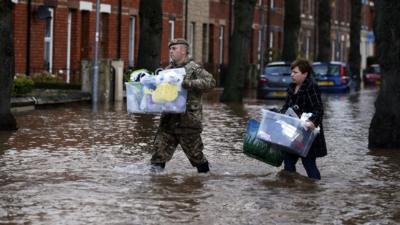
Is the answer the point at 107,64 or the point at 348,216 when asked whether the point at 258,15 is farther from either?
the point at 348,216

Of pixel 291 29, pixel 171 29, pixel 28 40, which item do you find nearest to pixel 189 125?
pixel 28 40

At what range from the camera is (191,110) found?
13805mm

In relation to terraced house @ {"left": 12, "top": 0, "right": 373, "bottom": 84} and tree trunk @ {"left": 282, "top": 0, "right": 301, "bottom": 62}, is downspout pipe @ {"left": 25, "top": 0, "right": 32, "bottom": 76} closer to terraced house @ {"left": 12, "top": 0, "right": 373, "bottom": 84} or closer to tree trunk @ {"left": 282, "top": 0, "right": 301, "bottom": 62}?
terraced house @ {"left": 12, "top": 0, "right": 373, "bottom": 84}

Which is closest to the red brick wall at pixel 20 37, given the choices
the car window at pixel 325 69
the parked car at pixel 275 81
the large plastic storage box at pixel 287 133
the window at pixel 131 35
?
the parked car at pixel 275 81

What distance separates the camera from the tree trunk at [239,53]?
37.1 metres

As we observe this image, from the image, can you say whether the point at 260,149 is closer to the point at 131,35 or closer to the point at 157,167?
the point at 157,167

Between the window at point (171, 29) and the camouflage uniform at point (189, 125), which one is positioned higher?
the window at point (171, 29)

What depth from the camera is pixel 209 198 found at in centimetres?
1204

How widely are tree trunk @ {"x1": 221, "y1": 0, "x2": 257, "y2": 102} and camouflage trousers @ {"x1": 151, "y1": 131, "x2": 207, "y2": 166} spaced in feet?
75.5

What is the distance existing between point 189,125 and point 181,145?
1.05 ft

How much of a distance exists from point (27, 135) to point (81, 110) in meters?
9.15

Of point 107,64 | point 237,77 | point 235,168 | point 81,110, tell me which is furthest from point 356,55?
point 235,168

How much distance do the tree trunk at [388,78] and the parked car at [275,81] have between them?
2196 cm

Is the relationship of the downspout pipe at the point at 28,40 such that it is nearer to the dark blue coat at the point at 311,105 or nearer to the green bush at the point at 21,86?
the green bush at the point at 21,86
